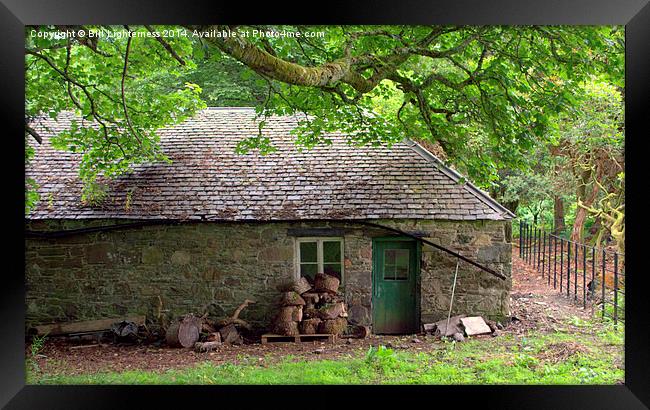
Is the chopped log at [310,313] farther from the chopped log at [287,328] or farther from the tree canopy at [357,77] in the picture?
the tree canopy at [357,77]

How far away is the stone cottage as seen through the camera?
7.36 meters

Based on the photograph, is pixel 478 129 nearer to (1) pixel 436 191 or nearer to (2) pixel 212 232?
(1) pixel 436 191

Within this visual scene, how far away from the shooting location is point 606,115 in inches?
244

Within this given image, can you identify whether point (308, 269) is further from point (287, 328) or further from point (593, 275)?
point (593, 275)

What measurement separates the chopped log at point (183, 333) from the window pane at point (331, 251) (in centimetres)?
195

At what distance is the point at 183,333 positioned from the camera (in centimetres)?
688

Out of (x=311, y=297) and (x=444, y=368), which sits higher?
(x=311, y=297)

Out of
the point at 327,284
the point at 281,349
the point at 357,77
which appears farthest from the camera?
the point at 327,284

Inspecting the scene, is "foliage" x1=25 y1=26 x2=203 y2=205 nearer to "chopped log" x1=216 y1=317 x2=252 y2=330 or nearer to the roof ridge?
"chopped log" x1=216 y1=317 x2=252 y2=330

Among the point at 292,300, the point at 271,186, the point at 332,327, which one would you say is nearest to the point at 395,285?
the point at 332,327

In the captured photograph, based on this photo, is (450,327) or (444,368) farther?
(450,327)

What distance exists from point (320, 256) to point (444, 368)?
252 cm

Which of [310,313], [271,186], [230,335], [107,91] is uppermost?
[107,91]
